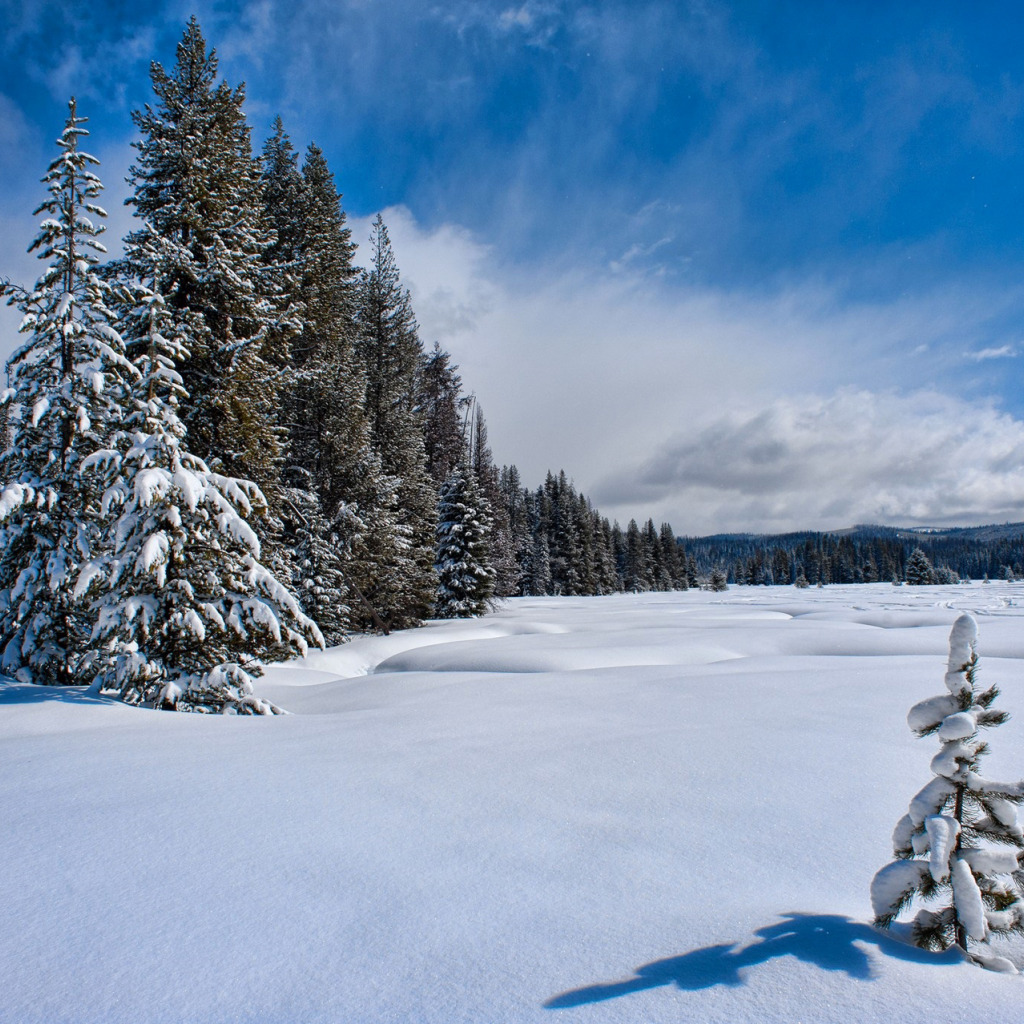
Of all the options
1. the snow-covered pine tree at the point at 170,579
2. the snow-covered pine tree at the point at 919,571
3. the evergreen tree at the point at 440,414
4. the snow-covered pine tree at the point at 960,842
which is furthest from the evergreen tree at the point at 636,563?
the snow-covered pine tree at the point at 960,842

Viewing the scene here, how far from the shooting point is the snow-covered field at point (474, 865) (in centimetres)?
181

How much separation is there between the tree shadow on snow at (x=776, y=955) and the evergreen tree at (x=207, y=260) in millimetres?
9944

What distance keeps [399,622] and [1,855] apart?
1618 cm

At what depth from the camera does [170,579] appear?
23.9 ft

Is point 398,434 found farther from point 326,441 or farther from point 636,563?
point 636,563

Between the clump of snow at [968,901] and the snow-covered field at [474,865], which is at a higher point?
the clump of snow at [968,901]

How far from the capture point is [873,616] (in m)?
16.6

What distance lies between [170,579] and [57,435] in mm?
2989

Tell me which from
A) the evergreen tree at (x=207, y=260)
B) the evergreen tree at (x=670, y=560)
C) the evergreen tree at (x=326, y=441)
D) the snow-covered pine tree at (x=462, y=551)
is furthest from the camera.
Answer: the evergreen tree at (x=670, y=560)

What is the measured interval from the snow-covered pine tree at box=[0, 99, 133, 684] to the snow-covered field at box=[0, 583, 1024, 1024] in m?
2.64

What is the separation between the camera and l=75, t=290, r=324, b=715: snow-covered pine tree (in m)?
6.87

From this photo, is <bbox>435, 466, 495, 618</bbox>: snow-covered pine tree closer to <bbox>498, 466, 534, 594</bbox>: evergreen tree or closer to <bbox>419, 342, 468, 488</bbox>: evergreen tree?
<bbox>419, 342, 468, 488</bbox>: evergreen tree

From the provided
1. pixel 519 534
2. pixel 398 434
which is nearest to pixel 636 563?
pixel 519 534

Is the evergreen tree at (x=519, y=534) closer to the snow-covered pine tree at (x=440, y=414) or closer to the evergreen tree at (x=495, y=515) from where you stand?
the evergreen tree at (x=495, y=515)
